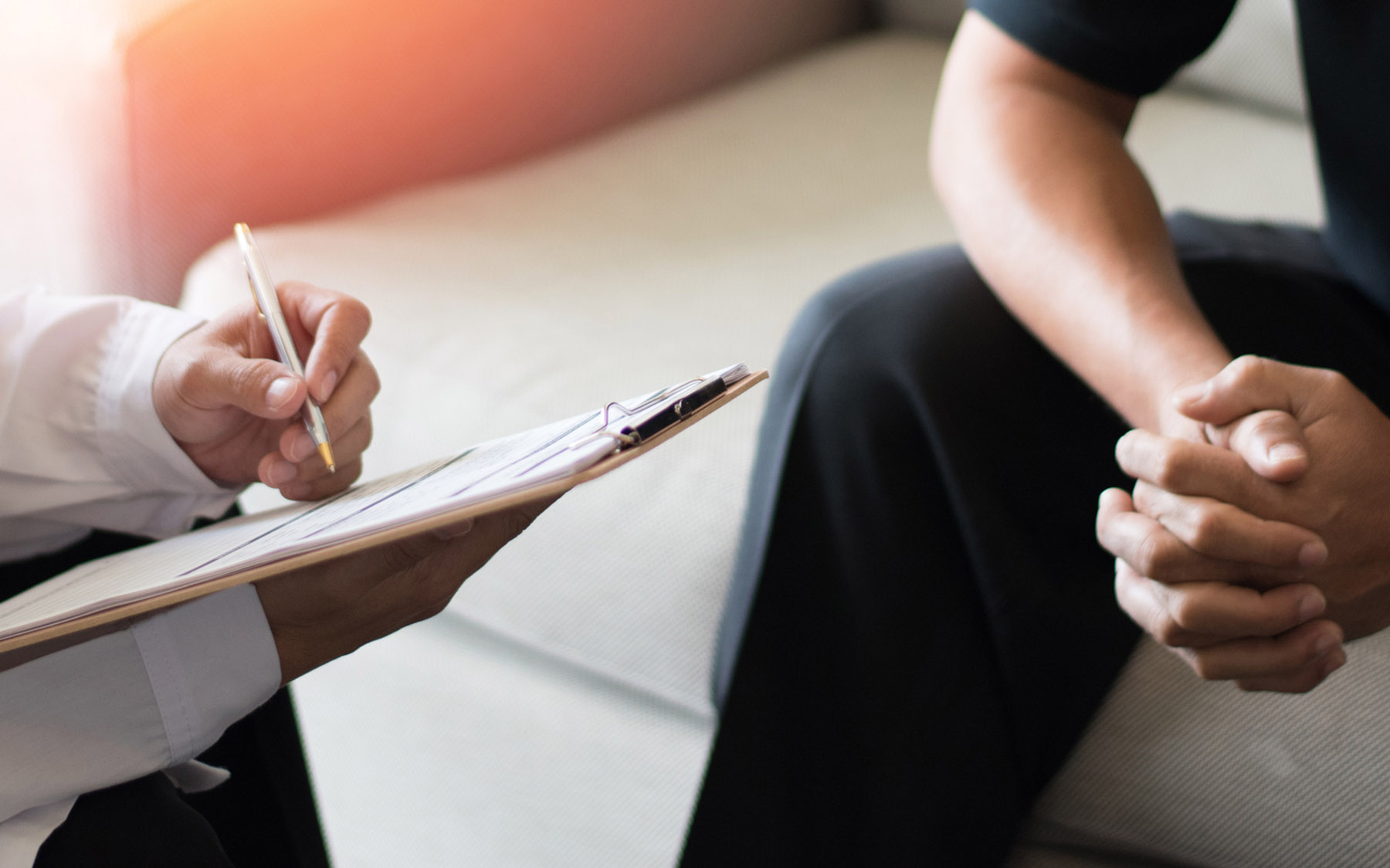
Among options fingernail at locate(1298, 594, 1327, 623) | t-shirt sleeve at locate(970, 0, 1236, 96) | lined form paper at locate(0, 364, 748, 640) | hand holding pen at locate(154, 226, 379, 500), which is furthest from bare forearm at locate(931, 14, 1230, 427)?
hand holding pen at locate(154, 226, 379, 500)

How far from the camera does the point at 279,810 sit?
1.85 ft

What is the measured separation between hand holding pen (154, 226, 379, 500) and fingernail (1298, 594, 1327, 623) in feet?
1.44

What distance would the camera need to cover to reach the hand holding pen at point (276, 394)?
0.52 m

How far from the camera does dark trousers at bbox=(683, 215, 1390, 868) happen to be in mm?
653

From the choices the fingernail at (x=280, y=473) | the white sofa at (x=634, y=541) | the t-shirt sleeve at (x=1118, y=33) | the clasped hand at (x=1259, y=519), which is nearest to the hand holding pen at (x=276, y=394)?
the fingernail at (x=280, y=473)

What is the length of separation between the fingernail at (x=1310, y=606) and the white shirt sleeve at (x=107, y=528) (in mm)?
449

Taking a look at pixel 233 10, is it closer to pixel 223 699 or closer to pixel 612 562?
pixel 612 562

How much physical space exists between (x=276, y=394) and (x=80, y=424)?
146 mm

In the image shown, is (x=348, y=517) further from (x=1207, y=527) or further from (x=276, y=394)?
(x=1207, y=527)

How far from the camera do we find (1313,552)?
491 mm

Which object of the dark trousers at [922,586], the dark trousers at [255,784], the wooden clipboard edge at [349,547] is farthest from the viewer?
the dark trousers at [922,586]

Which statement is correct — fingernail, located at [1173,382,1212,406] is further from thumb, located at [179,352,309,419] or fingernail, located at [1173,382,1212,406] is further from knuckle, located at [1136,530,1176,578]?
thumb, located at [179,352,309,419]

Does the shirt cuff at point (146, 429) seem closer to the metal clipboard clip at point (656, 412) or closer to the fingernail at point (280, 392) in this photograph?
the fingernail at point (280, 392)

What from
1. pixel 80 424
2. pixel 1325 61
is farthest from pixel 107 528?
pixel 1325 61
